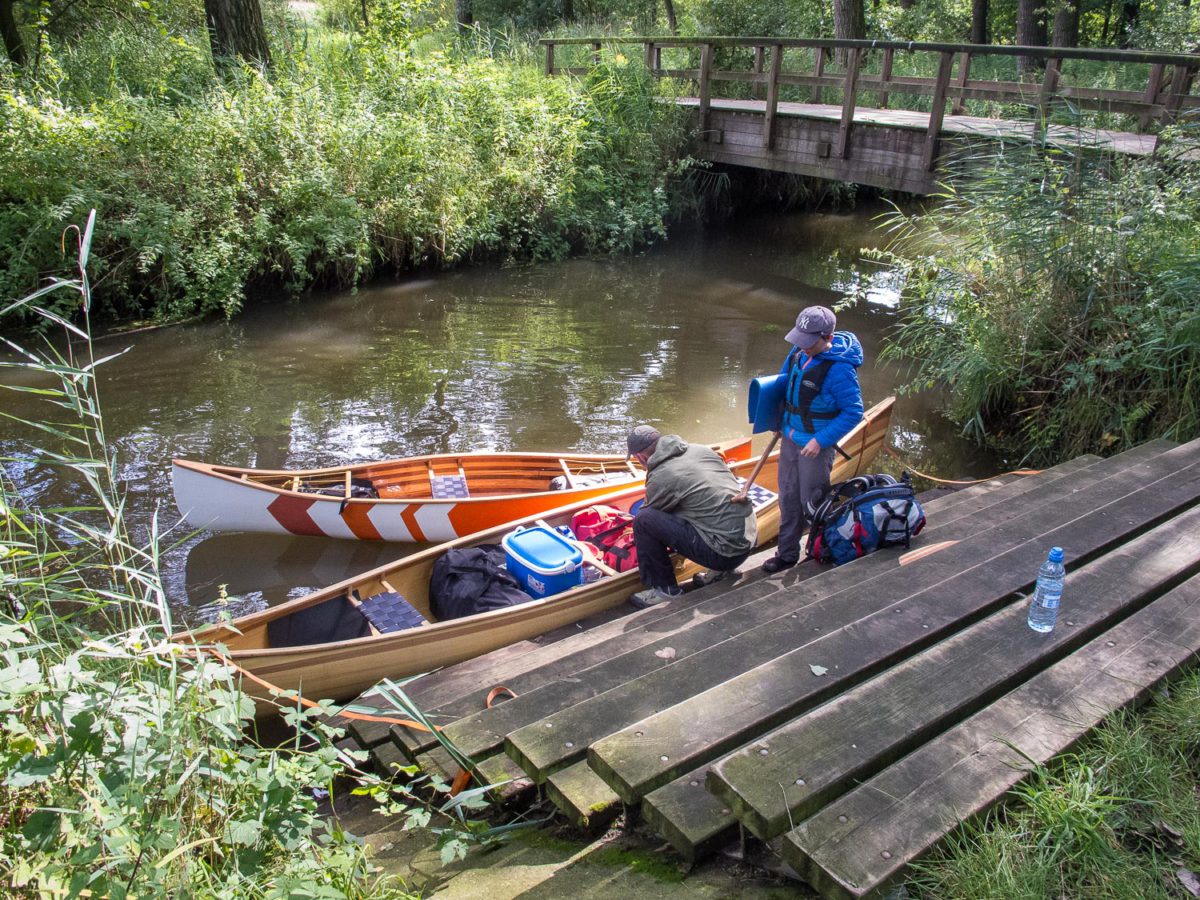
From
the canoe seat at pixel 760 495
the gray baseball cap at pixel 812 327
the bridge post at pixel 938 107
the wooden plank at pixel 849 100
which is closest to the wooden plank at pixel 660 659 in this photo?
the gray baseball cap at pixel 812 327

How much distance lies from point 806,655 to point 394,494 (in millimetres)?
4426

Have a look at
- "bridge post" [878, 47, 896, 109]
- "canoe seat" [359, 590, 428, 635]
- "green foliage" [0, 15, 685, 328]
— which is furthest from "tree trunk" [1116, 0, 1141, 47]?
"canoe seat" [359, 590, 428, 635]

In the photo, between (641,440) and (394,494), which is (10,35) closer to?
(394,494)

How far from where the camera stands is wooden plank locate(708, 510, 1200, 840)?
2.34m

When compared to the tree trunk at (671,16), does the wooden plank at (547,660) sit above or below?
below

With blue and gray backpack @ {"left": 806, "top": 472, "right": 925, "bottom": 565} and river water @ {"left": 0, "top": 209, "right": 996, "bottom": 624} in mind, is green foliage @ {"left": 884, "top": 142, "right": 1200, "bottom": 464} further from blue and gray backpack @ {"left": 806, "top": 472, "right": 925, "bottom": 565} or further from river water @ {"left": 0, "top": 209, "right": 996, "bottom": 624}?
blue and gray backpack @ {"left": 806, "top": 472, "right": 925, "bottom": 565}

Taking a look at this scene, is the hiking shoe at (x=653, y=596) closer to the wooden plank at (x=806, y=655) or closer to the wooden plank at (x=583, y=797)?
the wooden plank at (x=806, y=655)

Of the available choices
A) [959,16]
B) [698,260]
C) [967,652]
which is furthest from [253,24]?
[959,16]

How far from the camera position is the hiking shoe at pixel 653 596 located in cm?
509

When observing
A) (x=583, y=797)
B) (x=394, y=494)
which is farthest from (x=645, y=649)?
(x=394, y=494)

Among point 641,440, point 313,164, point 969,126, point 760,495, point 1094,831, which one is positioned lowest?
point 760,495

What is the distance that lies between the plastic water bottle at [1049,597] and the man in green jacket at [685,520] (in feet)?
6.42

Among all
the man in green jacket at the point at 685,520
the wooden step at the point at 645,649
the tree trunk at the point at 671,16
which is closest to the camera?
the wooden step at the point at 645,649

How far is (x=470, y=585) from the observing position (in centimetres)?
514
